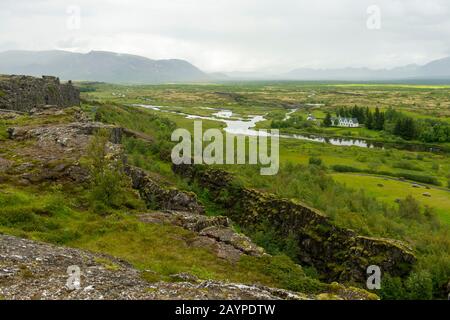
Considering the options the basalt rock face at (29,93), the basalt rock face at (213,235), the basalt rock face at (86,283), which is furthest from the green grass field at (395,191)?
the basalt rock face at (29,93)

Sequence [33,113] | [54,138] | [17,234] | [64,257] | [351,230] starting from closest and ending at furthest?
[64,257]
[17,234]
[54,138]
[351,230]
[33,113]

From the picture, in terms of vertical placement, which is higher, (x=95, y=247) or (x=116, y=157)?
(x=116, y=157)

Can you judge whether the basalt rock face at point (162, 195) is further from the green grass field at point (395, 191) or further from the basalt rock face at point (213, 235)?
the green grass field at point (395, 191)

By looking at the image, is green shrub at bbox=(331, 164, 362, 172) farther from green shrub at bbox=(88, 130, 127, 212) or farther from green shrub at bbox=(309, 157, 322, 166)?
green shrub at bbox=(88, 130, 127, 212)

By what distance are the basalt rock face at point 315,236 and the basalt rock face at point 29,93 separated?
40.7 metres

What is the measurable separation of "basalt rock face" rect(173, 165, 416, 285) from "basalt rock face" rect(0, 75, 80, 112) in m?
40.7

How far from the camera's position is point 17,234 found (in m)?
28.8

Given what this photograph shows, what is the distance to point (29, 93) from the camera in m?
83.1

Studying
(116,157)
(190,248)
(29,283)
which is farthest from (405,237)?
(29,283)

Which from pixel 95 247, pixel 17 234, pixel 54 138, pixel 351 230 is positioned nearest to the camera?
pixel 17 234

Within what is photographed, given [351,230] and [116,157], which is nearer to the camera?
[116,157]

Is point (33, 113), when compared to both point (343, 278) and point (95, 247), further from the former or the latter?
point (343, 278)

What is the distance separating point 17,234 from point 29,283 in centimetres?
1055
